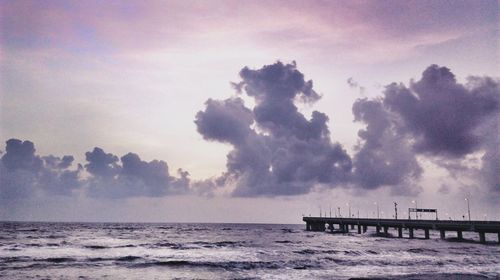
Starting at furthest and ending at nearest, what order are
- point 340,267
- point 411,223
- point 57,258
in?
1. point 411,223
2. point 57,258
3. point 340,267

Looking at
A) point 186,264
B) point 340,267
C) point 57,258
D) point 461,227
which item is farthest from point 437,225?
point 57,258

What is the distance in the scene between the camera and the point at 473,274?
3306 centimetres

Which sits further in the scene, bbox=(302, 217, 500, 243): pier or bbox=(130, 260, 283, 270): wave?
bbox=(302, 217, 500, 243): pier

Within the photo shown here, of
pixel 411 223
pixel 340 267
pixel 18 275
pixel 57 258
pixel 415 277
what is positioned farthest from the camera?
pixel 411 223

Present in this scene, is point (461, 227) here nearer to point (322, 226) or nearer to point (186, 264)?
point (186, 264)

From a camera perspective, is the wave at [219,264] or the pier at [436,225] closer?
the wave at [219,264]

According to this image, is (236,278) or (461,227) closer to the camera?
(236,278)

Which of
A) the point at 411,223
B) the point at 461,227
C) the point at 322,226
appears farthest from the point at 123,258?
the point at 322,226

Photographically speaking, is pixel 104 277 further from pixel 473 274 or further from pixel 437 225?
pixel 437 225

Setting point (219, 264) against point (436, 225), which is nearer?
point (219, 264)

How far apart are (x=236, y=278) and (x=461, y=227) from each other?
74.2m

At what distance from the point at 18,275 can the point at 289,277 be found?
23.2m

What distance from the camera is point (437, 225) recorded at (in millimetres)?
95750

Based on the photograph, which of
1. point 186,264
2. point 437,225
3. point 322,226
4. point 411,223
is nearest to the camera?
point 186,264
